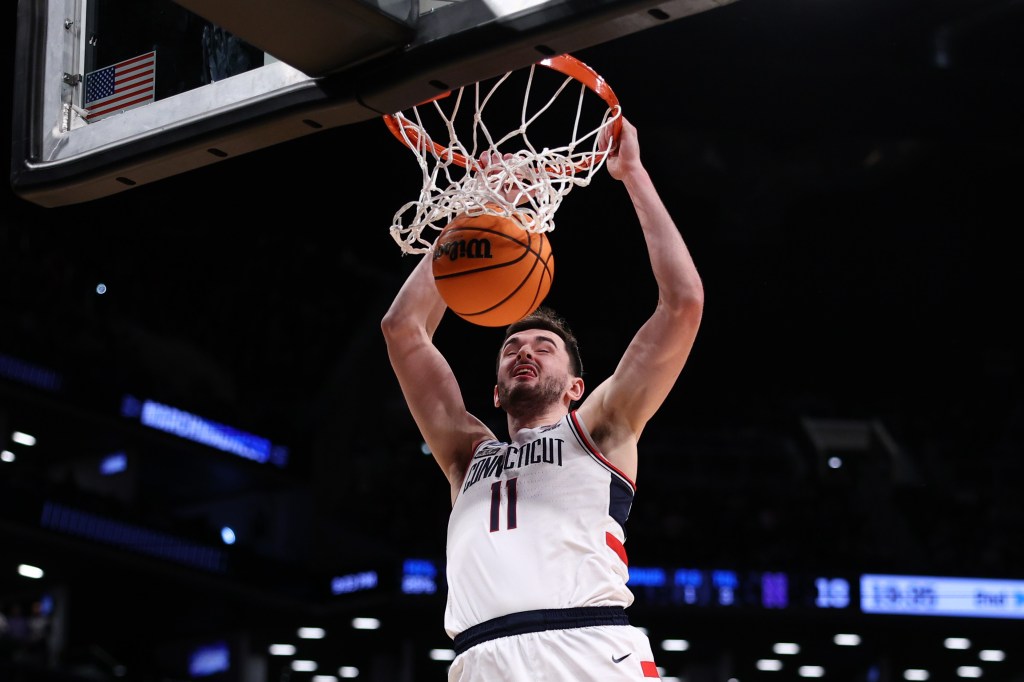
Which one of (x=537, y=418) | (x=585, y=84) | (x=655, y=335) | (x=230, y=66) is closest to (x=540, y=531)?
(x=537, y=418)

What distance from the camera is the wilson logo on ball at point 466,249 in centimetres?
361

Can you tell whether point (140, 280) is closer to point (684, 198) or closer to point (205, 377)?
point (205, 377)

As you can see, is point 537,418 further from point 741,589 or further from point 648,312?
point 648,312

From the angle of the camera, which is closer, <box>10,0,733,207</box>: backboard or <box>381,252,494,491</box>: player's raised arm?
<box>10,0,733,207</box>: backboard

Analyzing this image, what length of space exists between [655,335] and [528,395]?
464mm

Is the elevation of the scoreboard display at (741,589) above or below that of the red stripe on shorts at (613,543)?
above

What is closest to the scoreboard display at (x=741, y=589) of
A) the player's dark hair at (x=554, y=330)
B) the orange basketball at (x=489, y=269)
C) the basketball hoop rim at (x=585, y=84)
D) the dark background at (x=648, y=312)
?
the dark background at (x=648, y=312)

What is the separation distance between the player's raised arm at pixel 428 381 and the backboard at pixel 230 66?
0.94 m

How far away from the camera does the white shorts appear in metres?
3.30

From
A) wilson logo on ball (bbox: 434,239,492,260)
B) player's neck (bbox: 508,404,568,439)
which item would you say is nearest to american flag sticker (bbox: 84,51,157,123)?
wilson logo on ball (bbox: 434,239,492,260)

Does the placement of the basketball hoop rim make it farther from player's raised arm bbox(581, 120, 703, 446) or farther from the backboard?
the backboard

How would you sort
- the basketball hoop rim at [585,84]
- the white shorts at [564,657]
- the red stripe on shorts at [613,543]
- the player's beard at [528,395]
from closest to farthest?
the white shorts at [564,657], the red stripe on shorts at [613,543], the basketball hoop rim at [585,84], the player's beard at [528,395]

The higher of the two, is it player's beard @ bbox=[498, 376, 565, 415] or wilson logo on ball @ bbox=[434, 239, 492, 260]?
wilson logo on ball @ bbox=[434, 239, 492, 260]

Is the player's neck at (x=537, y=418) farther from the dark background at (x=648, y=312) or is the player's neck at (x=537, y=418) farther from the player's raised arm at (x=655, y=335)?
the dark background at (x=648, y=312)
